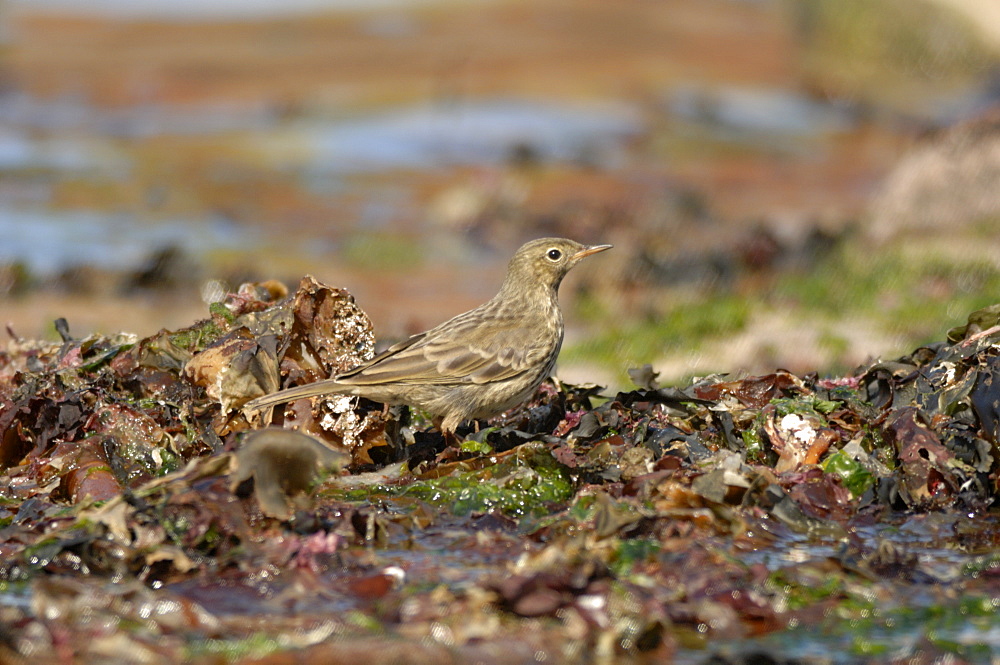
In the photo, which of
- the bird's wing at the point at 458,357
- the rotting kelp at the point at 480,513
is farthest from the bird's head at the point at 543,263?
the rotting kelp at the point at 480,513

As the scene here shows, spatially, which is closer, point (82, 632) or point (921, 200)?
point (82, 632)

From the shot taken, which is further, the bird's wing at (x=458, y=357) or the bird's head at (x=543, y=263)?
the bird's head at (x=543, y=263)

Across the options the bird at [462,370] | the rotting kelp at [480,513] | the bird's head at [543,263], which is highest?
the bird's head at [543,263]

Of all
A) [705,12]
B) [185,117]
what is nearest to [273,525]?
[185,117]

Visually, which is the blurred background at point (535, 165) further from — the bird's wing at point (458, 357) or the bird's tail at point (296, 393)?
the bird's tail at point (296, 393)

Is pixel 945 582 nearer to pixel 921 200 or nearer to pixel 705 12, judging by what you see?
pixel 921 200

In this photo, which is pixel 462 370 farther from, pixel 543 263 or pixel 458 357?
pixel 543 263

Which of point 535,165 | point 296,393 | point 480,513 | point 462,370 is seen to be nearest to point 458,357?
point 462,370
